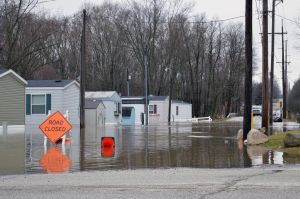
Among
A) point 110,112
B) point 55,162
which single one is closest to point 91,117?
point 110,112

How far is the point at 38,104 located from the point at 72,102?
315 cm

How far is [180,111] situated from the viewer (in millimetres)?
82625

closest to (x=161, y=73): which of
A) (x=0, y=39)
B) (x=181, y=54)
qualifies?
(x=181, y=54)

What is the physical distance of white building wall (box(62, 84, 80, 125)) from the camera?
145 feet

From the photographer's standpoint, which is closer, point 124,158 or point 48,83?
point 124,158

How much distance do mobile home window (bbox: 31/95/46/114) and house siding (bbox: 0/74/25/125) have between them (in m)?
4.85

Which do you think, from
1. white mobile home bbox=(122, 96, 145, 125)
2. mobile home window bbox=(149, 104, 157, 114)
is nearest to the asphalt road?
white mobile home bbox=(122, 96, 145, 125)

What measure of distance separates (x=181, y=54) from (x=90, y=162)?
73.6 meters

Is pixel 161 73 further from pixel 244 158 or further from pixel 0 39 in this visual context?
pixel 244 158

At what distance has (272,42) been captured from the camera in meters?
50.1

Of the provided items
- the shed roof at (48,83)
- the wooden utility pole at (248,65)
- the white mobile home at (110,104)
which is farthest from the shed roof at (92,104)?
the wooden utility pole at (248,65)

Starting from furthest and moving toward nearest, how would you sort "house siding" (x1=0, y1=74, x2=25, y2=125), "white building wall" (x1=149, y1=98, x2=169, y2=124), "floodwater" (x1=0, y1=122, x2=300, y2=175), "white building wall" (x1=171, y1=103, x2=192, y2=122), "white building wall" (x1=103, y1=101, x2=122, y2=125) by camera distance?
"white building wall" (x1=171, y1=103, x2=192, y2=122)
"white building wall" (x1=149, y1=98, x2=169, y2=124)
"white building wall" (x1=103, y1=101, x2=122, y2=125)
"house siding" (x1=0, y1=74, x2=25, y2=125)
"floodwater" (x1=0, y1=122, x2=300, y2=175)

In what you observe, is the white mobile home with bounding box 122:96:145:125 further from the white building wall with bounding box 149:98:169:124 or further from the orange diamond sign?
the orange diamond sign

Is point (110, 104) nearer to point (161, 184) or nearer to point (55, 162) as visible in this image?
point (55, 162)
